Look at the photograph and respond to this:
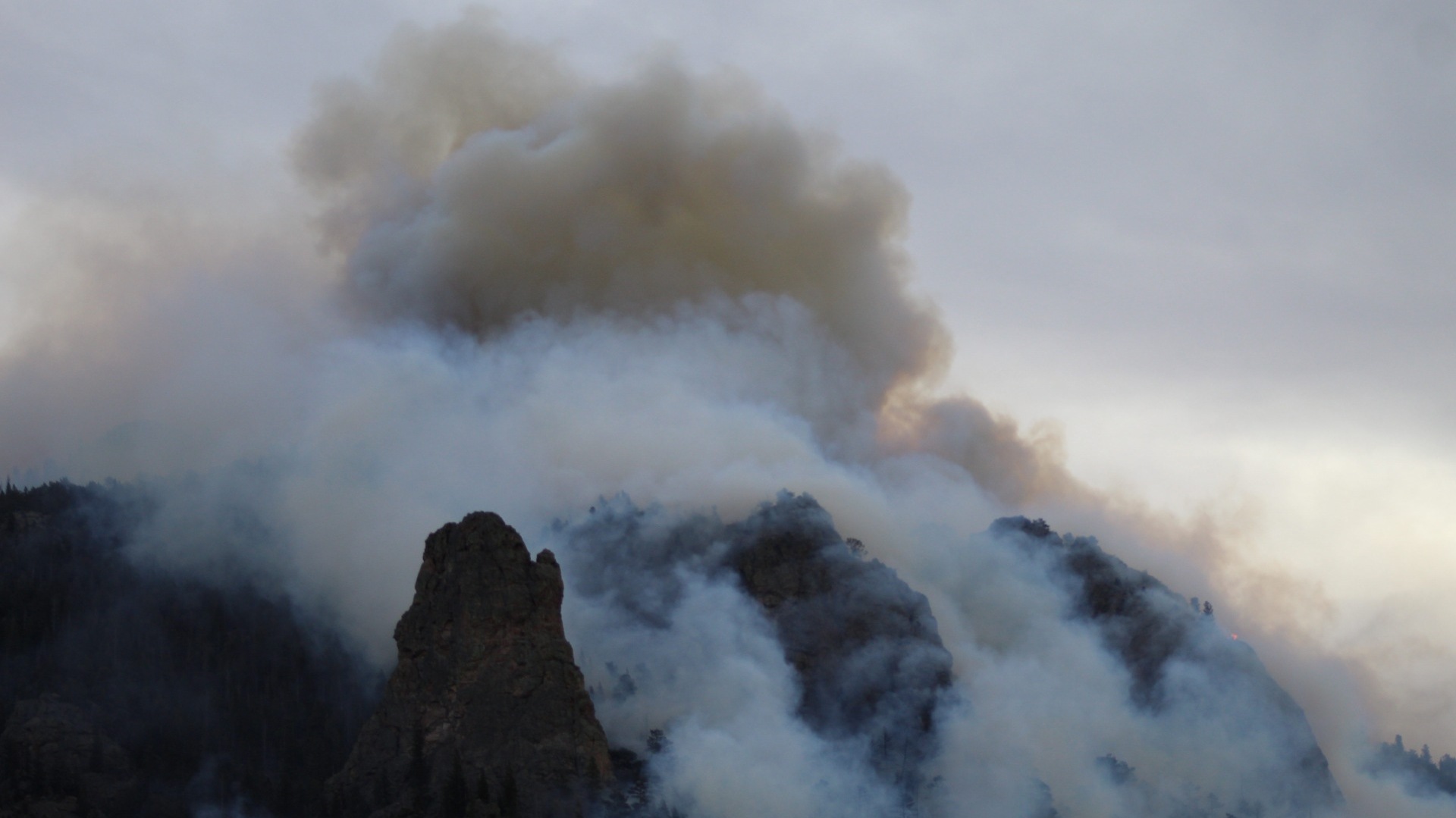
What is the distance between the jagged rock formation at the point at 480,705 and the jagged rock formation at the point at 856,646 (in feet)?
121

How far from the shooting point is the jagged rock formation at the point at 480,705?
14838cm

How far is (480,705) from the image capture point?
152375mm

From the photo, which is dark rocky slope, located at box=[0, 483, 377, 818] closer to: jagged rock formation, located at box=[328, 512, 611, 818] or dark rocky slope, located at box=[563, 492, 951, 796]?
jagged rock formation, located at box=[328, 512, 611, 818]

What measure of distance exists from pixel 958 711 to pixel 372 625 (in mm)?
65812

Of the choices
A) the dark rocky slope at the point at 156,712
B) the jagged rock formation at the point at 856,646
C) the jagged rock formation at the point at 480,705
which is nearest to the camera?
the jagged rock formation at the point at 480,705

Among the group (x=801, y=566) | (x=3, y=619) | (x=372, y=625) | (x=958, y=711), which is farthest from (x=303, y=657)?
(x=958, y=711)

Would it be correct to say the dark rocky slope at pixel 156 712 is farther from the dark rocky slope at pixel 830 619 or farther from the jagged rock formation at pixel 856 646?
the jagged rock formation at pixel 856 646

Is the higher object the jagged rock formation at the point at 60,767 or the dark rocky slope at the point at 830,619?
the dark rocky slope at the point at 830,619

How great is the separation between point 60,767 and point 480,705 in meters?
43.5

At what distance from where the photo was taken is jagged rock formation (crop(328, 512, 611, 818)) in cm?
14838

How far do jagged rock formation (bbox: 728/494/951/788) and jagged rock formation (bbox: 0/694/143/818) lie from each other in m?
67.7

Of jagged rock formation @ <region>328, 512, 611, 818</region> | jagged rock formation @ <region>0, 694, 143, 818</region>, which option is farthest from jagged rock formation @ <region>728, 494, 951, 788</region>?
jagged rock formation @ <region>0, 694, 143, 818</region>

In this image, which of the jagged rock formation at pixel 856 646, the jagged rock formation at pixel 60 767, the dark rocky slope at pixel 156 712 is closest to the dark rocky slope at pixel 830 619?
the jagged rock formation at pixel 856 646

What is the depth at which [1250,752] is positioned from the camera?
193875 millimetres
